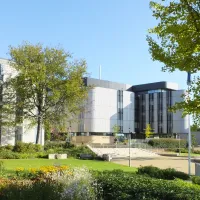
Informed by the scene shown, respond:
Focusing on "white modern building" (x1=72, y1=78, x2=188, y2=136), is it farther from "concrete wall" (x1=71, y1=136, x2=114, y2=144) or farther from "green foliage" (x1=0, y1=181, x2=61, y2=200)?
"green foliage" (x1=0, y1=181, x2=61, y2=200)

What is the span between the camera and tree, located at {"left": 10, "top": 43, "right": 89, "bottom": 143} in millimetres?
37594

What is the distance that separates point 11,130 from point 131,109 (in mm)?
58862

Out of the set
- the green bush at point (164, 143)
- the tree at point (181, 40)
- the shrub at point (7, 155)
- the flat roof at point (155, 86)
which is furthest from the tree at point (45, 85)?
the flat roof at point (155, 86)

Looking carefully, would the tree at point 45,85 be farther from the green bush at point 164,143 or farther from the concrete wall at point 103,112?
the concrete wall at point 103,112

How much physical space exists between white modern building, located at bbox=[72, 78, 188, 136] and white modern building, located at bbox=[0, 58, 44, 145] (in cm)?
3883

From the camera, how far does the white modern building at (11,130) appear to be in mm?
37844

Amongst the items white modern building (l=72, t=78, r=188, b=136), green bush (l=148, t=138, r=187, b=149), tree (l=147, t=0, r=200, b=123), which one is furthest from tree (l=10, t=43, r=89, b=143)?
white modern building (l=72, t=78, r=188, b=136)

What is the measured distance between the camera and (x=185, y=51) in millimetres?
8578

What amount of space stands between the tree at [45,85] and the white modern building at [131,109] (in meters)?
39.7

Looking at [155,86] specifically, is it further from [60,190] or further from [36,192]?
[36,192]

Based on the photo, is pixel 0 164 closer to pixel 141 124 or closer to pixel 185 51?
pixel 185 51

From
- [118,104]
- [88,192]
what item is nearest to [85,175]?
[88,192]

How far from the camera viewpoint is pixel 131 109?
94.6 meters

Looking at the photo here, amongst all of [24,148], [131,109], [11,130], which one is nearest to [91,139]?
[131,109]
